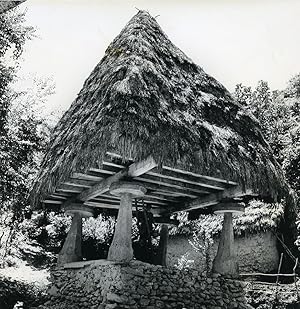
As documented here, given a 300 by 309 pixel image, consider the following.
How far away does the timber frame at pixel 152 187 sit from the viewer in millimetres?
4699

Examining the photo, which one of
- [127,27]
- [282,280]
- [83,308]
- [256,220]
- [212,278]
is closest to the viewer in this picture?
[83,308]

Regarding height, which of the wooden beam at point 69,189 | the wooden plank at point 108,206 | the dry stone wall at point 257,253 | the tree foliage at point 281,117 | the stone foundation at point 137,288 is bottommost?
the stone foundation at point 137,288

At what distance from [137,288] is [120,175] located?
1.41 m

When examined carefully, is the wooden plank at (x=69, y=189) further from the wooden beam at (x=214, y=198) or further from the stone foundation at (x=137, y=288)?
the wooden beam at (x=214, y=198)

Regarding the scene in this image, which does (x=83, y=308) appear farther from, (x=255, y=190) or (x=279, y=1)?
(x=279, y=1)

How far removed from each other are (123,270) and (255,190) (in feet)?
6.36

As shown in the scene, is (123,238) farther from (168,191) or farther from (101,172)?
(168,191)

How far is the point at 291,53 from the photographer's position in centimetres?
498

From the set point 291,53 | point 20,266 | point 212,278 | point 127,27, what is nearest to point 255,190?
point 212,278

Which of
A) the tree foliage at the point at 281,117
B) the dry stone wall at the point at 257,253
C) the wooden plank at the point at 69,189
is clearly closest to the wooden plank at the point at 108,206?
the wooden plank at the point at 69,189

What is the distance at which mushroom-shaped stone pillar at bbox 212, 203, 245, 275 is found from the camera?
5.46 meters

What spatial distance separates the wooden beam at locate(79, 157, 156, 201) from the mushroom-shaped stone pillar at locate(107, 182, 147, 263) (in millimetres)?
143

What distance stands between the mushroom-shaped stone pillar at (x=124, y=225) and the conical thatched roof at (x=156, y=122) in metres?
0.49

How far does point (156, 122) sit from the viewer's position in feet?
14.5
